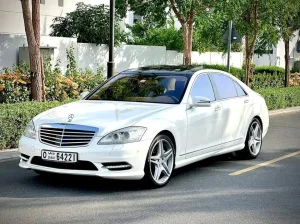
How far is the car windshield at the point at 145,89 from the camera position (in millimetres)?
9562

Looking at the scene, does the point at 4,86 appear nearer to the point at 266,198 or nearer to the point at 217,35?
the point at 266,198

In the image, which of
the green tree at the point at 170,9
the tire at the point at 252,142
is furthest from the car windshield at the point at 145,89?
the green tree at the point at 170,9

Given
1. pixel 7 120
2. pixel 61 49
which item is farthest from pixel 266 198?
pixel 61 49

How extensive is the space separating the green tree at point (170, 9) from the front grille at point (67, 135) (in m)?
15.6

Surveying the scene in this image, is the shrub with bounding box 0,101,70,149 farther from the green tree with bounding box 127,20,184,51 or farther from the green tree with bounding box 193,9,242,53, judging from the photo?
the green tree with bounding box 127,20,184,51

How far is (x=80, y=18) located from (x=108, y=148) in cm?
1945

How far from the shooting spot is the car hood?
8.40m

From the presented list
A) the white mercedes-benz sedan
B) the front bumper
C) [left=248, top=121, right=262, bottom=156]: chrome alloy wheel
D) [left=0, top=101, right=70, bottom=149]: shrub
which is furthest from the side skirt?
[left=0, top=101, right=70, bottom=149]: shrub

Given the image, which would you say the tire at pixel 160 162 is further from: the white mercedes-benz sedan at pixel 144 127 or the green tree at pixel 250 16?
the green tree at pixel 250 16

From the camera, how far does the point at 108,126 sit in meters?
8.32

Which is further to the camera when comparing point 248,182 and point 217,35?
point 217,35

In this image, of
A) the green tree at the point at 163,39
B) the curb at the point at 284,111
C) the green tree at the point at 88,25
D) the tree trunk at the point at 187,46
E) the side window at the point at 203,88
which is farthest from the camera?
the green tree at the point at 163,39

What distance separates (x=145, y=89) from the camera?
32.1 ft

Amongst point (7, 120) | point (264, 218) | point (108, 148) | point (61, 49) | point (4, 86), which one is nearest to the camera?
point (264, 218)
